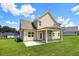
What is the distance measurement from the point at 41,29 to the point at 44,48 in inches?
47.5

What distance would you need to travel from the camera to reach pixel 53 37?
7.93 meters

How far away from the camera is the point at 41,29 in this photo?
8.34 meters

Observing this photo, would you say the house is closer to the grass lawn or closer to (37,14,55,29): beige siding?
(37,14,55,29): beige siding

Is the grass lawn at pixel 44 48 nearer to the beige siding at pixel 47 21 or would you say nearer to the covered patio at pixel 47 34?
the covered patio at pixel 47 34

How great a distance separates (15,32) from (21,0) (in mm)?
1149

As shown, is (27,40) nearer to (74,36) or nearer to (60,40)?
(60,40)

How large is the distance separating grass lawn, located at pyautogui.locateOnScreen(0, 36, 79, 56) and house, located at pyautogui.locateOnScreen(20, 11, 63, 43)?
1.48 ft

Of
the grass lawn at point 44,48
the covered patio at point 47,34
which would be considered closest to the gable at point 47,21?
the covered patio at point 47,34

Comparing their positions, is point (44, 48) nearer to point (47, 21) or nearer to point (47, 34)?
point (47, 34)

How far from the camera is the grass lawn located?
704cm

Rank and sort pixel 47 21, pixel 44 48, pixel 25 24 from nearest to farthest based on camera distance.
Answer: pixel 44 48, pixel 47 21, pixel 25 24

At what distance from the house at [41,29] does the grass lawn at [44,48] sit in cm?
45

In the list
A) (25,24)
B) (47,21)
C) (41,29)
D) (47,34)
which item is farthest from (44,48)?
(25,24)

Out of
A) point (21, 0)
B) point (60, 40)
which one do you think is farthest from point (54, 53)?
point (21, 0)
